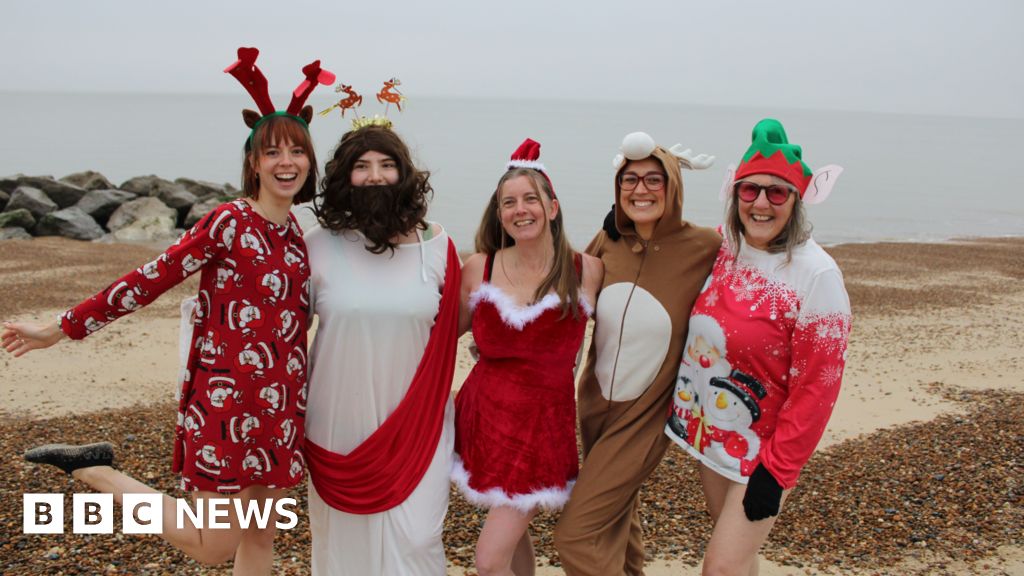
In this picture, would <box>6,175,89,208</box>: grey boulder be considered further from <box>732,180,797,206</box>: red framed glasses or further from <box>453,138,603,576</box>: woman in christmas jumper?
<box>732,180,797,206</box>: red framed glasses

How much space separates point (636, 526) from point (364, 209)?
1729mm

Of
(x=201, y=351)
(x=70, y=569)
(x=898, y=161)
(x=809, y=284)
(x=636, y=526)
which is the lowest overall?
(x=70, y=569)

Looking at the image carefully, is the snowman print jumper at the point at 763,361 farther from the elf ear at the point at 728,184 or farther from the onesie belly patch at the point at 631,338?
the elf ear at the point at 728,184

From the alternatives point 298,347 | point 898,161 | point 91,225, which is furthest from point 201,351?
point 898,161

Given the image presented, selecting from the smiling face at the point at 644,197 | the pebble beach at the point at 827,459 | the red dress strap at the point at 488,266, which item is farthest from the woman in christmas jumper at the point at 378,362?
the pebble beach at the point at 827,459

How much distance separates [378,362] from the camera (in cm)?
302

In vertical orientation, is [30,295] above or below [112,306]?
below

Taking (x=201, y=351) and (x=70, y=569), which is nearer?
(x=201, y=351)

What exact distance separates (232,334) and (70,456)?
0.83 m

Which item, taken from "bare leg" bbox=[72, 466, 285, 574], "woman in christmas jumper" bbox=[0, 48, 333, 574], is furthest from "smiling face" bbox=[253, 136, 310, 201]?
"bare leg" bbox=[72, 466, 285, 574]

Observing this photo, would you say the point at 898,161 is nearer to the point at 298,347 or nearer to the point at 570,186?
the point at 570,186

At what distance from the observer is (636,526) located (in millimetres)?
3439

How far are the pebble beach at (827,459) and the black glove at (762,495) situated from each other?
1456 mm

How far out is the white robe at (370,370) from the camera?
300cm
